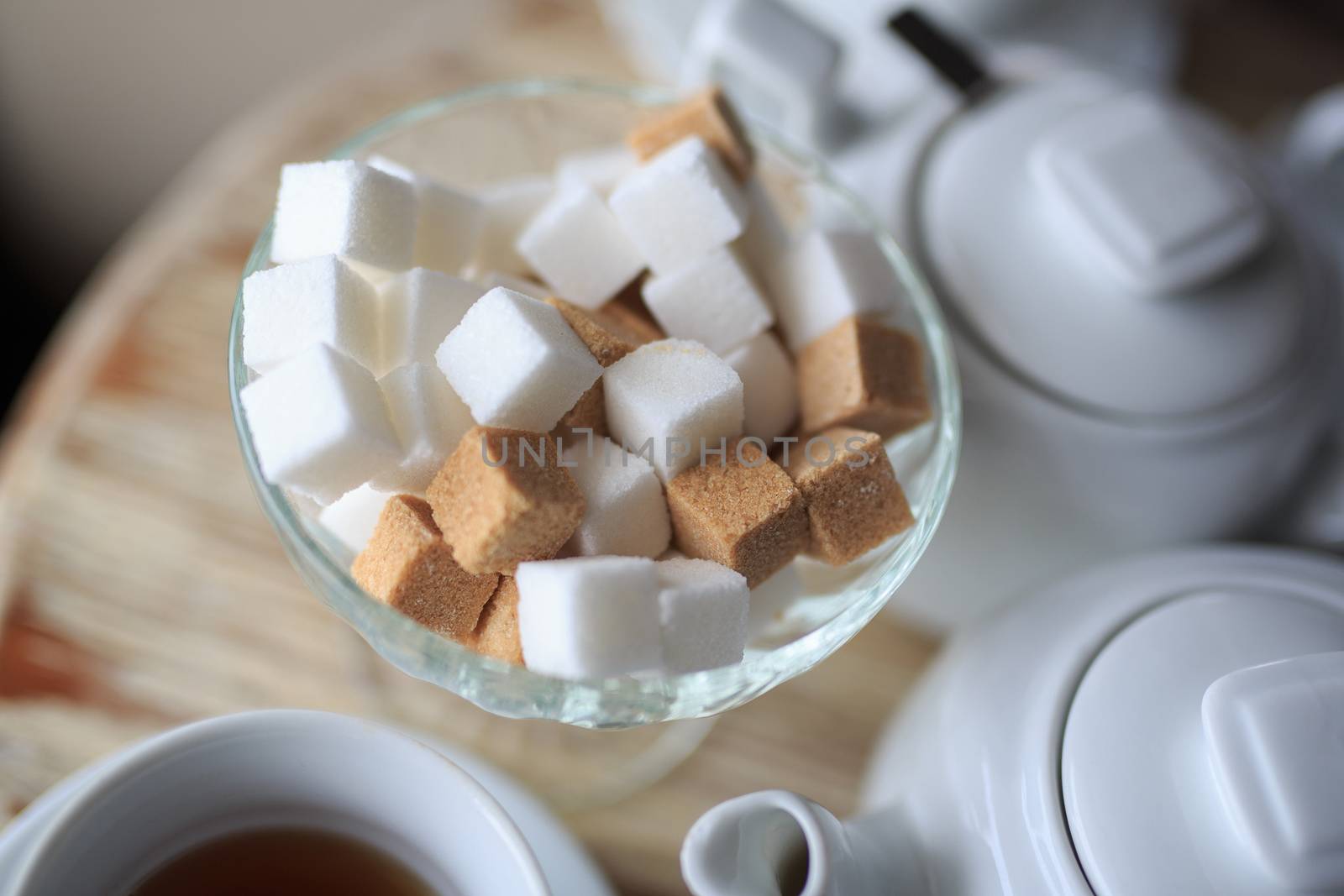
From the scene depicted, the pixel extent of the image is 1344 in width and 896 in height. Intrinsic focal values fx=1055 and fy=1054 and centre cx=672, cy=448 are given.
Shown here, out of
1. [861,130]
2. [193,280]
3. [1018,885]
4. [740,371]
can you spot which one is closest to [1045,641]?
[1018,885]

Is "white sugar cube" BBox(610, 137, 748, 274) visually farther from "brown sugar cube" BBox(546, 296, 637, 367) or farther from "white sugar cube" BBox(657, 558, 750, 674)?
"white sugar cube" BBox(657, 558, 750, 674)

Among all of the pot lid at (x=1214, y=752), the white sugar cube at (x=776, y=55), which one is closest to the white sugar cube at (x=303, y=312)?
the white sugar cube at (x=776, y=55)

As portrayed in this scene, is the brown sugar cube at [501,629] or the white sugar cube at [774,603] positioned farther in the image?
the white sugar cube at [774,603]

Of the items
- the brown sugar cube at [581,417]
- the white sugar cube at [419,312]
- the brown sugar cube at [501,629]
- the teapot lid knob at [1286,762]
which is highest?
the white sugar cube at [419,312]

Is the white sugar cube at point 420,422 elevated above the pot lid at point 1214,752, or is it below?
above

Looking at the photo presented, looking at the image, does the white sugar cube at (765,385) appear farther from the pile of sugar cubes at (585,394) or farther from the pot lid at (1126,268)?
the pot lid at (1126,268)

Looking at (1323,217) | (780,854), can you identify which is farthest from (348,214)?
(1323,217)

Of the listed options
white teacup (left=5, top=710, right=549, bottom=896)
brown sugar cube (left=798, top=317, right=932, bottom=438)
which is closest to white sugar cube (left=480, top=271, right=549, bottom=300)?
brown sugar cube (left=798, top=317, right=932, bottom=438)

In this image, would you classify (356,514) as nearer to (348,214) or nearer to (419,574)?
(419,574)
